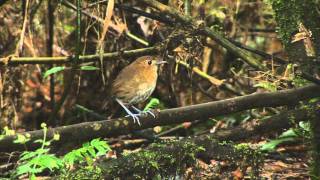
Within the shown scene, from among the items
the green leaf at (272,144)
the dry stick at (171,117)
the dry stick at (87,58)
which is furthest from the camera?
the green leaf at (272,144)

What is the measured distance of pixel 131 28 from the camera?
218 inches

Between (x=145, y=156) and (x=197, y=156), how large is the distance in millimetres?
402

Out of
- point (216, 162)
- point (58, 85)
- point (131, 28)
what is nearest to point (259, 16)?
point (131, 28)

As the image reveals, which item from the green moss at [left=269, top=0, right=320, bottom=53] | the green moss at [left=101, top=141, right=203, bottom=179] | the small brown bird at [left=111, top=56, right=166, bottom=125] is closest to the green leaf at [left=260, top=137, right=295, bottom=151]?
the green moss at [left=101, top=141, right=203, bottom=179]

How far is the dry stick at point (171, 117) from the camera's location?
3498 mm

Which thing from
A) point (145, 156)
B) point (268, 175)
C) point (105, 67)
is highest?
point (105, 67)

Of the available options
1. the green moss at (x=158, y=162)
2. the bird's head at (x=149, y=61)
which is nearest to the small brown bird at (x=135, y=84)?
the bird's head at (x=149, y=61)

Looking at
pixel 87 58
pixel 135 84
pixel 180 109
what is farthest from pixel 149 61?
pixel 180 109

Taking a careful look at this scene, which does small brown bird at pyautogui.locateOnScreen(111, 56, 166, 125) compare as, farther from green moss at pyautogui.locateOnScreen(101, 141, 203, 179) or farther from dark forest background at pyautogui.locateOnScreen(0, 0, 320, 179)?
green moss at pyautogui.locateOnScreen(101, 141, 203, 179)

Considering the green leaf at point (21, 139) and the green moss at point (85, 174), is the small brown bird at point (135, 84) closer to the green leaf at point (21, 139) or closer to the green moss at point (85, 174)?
the green moss at point (85, 174)

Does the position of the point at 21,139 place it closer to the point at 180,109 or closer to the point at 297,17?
the point at 180,109

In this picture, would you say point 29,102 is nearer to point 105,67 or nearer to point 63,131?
point 105,67

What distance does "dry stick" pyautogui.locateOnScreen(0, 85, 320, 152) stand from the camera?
3498mm

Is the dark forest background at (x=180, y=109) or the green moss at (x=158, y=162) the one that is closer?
the dark forest background at (x=180, y=109)
